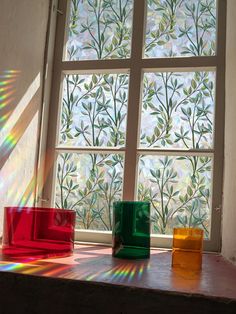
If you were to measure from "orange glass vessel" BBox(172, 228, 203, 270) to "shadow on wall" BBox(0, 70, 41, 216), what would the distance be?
51 cm

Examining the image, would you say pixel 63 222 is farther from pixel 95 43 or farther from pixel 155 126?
pixel 95 43

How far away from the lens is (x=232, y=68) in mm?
1191

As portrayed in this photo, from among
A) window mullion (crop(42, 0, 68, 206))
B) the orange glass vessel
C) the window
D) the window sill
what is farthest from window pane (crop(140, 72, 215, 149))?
the window sill

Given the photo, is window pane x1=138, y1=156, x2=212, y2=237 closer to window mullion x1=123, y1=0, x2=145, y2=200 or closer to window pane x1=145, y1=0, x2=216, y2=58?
window mullion x1=123, y1=0, x2=145, y2=200

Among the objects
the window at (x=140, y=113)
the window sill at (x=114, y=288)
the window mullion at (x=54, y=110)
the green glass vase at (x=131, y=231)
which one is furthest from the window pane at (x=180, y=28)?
the window sill at (x=114, y=288)

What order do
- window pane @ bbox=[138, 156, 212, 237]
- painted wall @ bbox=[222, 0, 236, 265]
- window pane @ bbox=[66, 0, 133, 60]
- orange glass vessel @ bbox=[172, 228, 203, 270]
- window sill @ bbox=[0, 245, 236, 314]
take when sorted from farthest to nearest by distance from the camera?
window pane @ bbox=[66, 0, 133, 60] < window pane @ bbox=[138, 156, 212, 237] < painted wall @ bbox=[222, 0, 236, 265] < orange glass vessel @ bbox=[172, 228, 203, 270] < window sill @ bbox=[0, 245, 236, 314]

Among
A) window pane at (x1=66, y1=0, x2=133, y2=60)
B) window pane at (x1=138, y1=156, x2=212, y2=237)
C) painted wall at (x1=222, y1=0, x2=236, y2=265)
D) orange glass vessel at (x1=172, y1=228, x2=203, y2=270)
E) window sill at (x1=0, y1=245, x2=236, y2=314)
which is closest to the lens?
window sill at (x1=0, y1=245, x2=236, y2=314)

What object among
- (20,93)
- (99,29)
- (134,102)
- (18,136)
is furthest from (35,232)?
(99,29)

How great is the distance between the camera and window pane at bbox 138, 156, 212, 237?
130cm

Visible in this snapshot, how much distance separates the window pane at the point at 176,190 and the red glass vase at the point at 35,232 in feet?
1.22

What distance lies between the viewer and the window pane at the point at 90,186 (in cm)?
136

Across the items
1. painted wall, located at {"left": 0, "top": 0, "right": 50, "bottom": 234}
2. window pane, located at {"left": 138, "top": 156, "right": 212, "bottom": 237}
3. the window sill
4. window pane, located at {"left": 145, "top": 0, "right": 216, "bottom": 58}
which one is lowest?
the window sill

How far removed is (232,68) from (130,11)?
45 centimetres

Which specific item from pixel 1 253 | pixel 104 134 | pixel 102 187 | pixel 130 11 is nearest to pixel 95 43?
pixel 130 11
